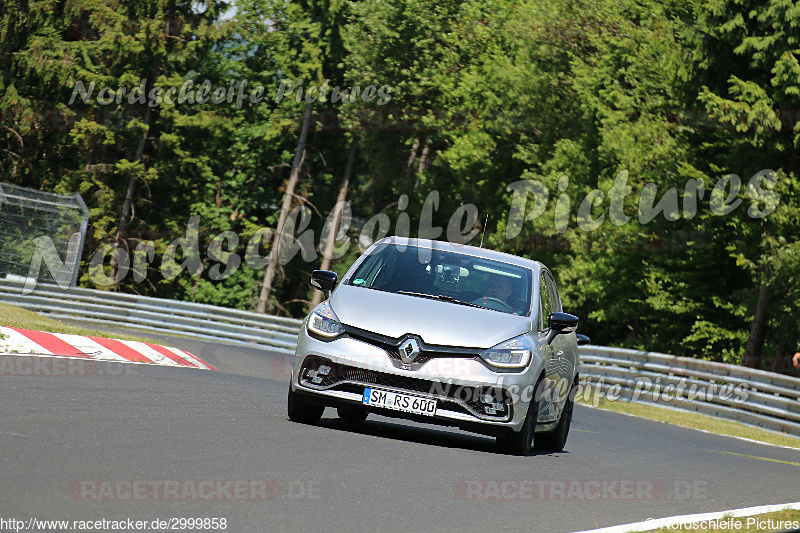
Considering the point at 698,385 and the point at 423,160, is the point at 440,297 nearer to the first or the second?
the point at 698,385

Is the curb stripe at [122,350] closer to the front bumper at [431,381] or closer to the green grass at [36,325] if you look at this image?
the green grass at [36,325]

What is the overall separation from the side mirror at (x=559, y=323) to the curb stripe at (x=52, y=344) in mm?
6223

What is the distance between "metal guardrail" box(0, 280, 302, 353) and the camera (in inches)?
1194

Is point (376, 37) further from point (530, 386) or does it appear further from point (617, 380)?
point (530, 386)

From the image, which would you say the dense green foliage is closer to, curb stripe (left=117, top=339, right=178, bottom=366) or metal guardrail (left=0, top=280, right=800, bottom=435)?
metal guardrail (left=0, top=280, right=800, bottom=435)

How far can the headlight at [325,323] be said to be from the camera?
1010 cm

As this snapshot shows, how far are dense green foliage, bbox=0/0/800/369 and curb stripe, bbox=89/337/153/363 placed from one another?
1801 cm

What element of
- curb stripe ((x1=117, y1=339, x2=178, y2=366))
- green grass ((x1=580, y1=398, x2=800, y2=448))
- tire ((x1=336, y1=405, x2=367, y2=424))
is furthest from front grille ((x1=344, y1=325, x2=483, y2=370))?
green grass ((x1=580, y1=398, x2=800, y2=448))

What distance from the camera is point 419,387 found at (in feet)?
32.4

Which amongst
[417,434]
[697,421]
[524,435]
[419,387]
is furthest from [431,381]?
[697,421]

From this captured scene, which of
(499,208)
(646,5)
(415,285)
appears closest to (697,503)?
(415,285)

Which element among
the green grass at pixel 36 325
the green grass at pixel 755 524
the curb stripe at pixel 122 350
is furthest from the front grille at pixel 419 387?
the green grass at pixel 36 325

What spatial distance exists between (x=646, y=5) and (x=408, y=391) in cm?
3513

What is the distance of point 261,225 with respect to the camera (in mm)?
68062
